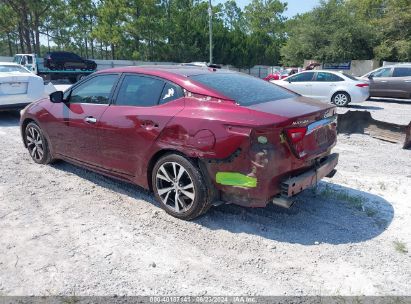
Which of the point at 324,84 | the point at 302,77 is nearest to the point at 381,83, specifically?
the point at 324,84

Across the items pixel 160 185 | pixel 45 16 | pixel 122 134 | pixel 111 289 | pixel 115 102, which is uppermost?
pixel 45 16

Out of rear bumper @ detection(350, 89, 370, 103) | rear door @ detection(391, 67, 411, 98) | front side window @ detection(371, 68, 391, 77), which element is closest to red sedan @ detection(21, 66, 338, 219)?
rear bumper @ detection(350, 89, 370, 103)

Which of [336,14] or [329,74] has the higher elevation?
[336,14]

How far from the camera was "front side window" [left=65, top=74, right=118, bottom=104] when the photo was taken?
4670 millimetres

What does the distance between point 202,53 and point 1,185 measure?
3607cm

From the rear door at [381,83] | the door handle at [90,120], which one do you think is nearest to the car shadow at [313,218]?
the door handle at [90,120]

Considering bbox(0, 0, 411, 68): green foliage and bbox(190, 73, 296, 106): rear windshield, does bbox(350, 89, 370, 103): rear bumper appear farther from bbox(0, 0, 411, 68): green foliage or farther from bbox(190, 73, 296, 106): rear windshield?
bbox(0, 0, 411, 68): green foliage

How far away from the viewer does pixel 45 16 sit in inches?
1340

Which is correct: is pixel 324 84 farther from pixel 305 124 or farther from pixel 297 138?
Answer: pixel 297 138

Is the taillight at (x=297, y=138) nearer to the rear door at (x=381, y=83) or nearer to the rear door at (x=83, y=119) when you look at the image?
the rear door at (x=83, y=119)

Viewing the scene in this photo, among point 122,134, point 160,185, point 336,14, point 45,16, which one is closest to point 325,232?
point 160,185

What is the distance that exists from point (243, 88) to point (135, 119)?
1.25 metres

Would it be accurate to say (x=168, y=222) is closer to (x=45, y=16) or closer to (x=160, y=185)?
(x=160, y=185)

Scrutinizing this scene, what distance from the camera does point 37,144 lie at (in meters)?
5.79
